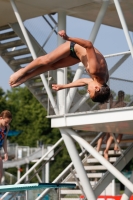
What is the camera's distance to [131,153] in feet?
76.9

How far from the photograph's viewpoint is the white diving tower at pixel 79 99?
19609mm

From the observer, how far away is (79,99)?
68.9 feet

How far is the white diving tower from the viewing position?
19609 mm

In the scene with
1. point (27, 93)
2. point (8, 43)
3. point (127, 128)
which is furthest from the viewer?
point (27, 93)

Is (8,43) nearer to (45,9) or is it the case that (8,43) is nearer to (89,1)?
(45,9)

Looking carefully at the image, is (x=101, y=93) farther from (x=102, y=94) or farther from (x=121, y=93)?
(x=121, y=93)

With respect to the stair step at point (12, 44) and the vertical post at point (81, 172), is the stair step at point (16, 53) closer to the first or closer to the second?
the stair step at point (12, 44)

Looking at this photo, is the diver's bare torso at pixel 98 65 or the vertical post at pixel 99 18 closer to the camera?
the diver's bare torso at pixel 98 65

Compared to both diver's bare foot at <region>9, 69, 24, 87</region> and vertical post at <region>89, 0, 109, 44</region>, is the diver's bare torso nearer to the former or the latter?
diver's bare foot at <region>9, 69, 24, 87</region>

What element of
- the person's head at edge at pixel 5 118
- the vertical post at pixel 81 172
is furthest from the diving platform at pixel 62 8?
the person's head at edge at pixel 5 118

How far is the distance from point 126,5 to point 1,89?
50182mm

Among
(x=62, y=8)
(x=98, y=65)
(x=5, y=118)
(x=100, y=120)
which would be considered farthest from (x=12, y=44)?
(x=98, y=65)

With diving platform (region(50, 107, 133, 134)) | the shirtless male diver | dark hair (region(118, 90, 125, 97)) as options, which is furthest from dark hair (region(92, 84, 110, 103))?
dark hair (region(118, 90, 125, 97))

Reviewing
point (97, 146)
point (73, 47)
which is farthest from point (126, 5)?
point (73, 47)
